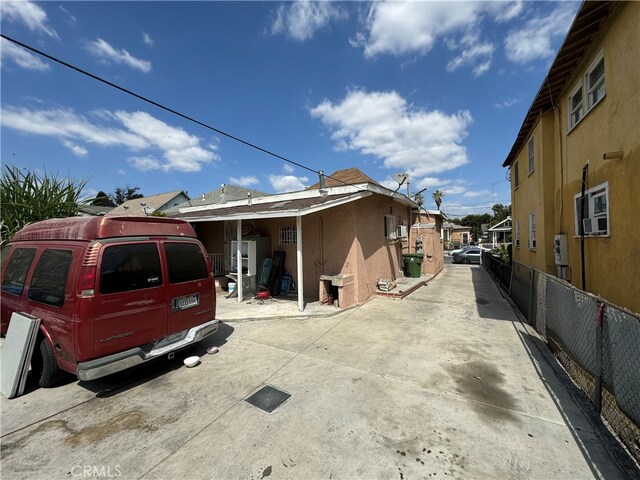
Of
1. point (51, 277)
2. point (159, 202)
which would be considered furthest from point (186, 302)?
point (159, 202)

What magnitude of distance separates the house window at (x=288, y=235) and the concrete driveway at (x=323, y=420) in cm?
464

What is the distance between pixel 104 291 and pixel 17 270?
231cm

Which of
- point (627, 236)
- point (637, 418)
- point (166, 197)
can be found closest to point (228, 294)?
point (637, 418)

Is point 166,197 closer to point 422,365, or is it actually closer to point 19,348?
point 19,348

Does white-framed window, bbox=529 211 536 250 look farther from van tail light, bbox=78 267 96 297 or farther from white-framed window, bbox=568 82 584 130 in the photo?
van tail light, bbox=78 267 96 297

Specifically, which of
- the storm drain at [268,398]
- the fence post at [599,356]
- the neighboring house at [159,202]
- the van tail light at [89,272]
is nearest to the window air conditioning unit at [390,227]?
the fence post at [599,356]

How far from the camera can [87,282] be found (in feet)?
10.3

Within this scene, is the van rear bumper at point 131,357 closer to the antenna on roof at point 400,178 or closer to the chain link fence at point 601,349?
the chain link fence at point 601,349

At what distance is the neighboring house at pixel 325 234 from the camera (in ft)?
24.5

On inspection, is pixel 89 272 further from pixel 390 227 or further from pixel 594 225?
pixel 390 227

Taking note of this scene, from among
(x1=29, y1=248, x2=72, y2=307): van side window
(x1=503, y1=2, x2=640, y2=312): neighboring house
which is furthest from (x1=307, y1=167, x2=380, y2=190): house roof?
(x1=29, y1=248, x2=72, y2=307): van side window

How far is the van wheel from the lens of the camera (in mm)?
3498

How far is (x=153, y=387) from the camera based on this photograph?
366 cm

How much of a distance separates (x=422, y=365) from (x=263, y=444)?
273 cm
